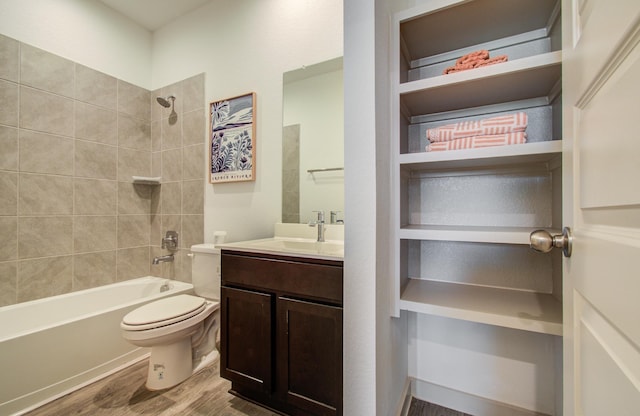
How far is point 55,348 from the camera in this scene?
1.58 meters

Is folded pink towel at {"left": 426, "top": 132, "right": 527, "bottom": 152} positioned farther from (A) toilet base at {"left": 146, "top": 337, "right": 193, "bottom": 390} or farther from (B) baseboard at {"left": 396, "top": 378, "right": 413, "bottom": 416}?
(A) toilet base at {"left": 146, "top": 337, "right": 193, "bottom": 390}

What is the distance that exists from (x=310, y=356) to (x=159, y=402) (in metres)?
1.01

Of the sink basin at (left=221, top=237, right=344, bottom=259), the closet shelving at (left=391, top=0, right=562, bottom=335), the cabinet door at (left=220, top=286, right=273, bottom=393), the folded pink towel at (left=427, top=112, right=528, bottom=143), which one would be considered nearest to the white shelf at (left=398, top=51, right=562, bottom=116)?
the closet shelving at (left=391, top=0, right=562, bottom=335)

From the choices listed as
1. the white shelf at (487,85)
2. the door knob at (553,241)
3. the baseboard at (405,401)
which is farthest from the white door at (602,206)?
the baseboard at (405,401)

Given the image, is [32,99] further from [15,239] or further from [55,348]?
[55,348]

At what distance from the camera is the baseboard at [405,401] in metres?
1.28

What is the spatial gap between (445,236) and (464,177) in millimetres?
461

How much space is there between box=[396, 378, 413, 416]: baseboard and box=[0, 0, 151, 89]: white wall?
3275mm

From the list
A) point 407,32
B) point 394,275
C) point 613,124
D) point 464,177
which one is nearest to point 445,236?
point 394,275

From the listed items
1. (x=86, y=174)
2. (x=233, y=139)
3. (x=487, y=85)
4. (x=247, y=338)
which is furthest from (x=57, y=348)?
(x=487, y=85)

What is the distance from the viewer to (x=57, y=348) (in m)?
1.58

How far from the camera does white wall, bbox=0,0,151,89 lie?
1.89m

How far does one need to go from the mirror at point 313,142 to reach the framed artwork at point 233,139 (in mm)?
295

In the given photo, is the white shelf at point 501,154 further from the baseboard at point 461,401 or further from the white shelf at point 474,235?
the baseboard at point 461,401
